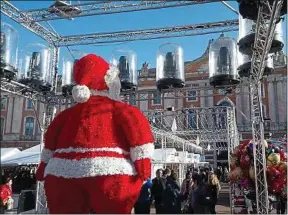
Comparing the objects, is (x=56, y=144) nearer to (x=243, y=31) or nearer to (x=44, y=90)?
(x=243, y=31)

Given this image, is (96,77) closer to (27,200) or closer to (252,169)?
→ (252,169)

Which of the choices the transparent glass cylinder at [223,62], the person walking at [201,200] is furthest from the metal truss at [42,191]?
the transparent glass cylinder at [223,62]

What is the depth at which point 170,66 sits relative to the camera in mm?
6609

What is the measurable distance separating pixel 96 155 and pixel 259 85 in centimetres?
366

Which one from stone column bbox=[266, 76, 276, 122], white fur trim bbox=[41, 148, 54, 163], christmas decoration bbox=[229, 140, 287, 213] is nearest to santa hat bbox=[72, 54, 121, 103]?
white fur trim bbox=[41, 148, 54, 163]

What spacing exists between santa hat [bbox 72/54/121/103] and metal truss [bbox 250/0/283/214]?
1.89 meters

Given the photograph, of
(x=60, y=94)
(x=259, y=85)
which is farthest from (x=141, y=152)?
(x=60, y=94)

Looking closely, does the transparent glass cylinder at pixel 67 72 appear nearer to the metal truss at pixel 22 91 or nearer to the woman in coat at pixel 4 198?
the metal truss at pixel 22 91

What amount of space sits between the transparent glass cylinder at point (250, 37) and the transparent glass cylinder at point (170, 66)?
182 cm

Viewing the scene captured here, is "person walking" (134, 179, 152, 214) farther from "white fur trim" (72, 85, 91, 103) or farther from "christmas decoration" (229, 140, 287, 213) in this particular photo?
"white fur trim" (72, 85, 91, 103)

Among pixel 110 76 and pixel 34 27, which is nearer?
pixel 110 76

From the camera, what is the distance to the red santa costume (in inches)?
110

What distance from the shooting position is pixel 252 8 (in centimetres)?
402

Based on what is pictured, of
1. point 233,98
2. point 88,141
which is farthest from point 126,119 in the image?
point 233,98
